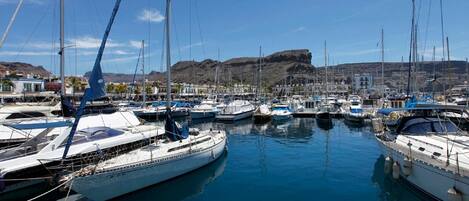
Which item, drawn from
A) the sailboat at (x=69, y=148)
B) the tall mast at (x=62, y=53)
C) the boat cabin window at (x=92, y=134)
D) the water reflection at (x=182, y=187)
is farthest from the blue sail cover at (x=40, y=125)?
the water reflection at (x=182, y=187)

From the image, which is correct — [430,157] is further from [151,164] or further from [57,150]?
[57,150]

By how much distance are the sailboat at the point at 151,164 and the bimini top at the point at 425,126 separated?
1134 centimetres

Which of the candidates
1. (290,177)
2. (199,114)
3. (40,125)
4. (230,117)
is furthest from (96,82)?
(199,114)

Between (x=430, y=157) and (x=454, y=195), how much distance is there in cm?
240

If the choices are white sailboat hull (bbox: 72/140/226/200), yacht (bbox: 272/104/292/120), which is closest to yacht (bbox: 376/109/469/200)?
white sailboat hull (bbox: 72/140/226/200)

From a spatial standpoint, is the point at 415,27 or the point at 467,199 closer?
the point at 467,199

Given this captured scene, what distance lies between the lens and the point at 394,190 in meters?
16.8

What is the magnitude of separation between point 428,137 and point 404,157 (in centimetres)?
277

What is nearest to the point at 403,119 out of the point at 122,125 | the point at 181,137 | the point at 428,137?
the point at 428,137

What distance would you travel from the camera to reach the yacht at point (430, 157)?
12.1 metres

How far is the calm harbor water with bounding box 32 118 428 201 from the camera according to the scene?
16.4 m

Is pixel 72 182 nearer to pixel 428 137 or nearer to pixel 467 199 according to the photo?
pixel 467 199

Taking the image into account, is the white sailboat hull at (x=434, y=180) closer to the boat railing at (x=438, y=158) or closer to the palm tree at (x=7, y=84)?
the boat railing at (x=438, y=158)

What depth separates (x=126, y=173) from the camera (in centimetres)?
1509
